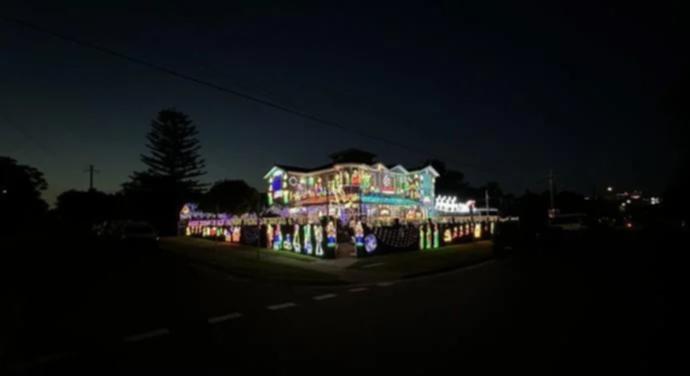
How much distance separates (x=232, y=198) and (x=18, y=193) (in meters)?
37.2

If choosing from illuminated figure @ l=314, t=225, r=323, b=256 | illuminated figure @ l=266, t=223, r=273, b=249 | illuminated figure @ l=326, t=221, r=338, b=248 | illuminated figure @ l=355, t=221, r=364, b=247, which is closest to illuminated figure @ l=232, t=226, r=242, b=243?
illuminated figure @ l=266, t=223, r=273, b=249

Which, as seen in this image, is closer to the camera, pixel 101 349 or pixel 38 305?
pixel 101 349

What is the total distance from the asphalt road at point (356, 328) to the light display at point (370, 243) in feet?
24.1

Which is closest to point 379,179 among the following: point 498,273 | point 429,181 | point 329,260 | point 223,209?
point 429,181

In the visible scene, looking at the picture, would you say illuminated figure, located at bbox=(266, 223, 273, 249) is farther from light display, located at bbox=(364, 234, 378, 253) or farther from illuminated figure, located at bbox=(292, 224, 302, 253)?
light display, located at bbox=(364, 234, 378, 253)

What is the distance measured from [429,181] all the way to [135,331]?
3740 centimetres

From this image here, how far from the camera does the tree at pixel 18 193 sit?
169 ft

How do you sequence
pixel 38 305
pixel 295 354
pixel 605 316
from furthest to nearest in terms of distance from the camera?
pixel 38 305
pixel 605 316
pixel 295 354

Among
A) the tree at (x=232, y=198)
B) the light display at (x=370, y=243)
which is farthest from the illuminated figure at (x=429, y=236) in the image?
the tree at (x=232, y=198)

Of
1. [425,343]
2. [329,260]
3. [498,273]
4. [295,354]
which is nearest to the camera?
[295,354]

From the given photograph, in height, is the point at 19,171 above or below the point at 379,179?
above

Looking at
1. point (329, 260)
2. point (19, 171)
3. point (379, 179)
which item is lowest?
point (329, 260)

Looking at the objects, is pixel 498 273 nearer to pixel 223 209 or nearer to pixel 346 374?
pixel 346 374

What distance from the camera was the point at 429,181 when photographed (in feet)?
136
